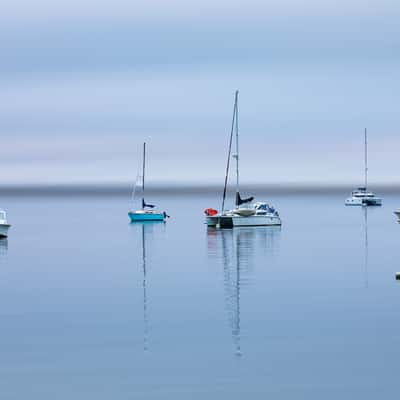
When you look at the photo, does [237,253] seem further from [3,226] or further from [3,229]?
[3,229]

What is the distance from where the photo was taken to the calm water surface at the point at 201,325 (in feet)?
86.2

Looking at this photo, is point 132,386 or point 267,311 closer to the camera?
point 132,386

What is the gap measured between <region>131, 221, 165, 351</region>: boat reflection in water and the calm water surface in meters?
0.15

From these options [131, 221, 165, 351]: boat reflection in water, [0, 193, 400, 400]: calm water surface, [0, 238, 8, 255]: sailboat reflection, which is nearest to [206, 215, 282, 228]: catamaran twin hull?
[131, 221, 165, 351]: boat reflection in water

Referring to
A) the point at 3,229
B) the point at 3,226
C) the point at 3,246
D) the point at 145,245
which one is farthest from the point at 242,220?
the point at 3,246

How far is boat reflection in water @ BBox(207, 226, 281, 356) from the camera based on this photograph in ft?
129

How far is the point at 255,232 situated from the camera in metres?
94.7

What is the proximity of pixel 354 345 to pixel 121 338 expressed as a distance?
25.3ft

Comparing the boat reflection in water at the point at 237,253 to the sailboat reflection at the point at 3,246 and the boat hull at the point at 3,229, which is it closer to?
the sailboat reflection at the point at 3,246

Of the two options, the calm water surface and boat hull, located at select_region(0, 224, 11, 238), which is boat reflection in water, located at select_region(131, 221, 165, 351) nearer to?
the calm water surface

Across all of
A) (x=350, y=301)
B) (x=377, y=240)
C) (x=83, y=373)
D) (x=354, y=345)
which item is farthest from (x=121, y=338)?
(x=377, y=240)

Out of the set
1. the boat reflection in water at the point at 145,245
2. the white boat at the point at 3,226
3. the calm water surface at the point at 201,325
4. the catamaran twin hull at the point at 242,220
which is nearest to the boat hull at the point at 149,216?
the boat reflection in water at the point at 145,245

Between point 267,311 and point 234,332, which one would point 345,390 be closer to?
point 234,332

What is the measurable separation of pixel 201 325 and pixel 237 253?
112 ft
